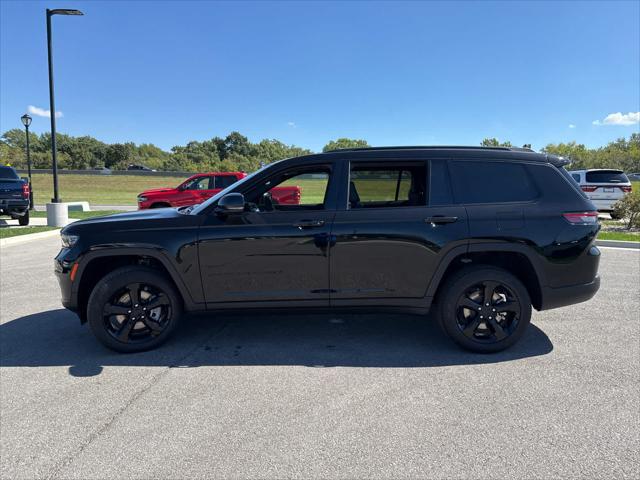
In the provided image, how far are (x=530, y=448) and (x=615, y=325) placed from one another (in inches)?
108

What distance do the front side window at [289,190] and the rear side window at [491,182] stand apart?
3.93 ft

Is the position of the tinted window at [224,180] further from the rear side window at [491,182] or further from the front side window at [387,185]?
the rear side window at [491,182]

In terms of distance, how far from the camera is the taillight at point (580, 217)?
3.60 metres

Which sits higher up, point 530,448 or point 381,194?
point 381,194

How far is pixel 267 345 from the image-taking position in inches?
152

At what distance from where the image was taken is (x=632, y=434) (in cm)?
248

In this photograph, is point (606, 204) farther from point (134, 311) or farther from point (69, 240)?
point (69, 240)

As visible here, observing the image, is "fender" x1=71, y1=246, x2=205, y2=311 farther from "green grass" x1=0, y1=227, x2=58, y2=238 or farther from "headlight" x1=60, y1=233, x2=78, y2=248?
"green grass" x1=0, y1=227, x2=58, y2=238

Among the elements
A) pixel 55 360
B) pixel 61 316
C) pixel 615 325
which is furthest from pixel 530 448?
pixel 61 316

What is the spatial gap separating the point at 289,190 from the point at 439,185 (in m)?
1.59

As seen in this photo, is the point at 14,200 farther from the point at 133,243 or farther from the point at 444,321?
the point at 444,321

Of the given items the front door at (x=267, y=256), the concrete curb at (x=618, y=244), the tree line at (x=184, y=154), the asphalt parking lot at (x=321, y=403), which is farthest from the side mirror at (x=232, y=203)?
the tree line at (x=184, y=154)

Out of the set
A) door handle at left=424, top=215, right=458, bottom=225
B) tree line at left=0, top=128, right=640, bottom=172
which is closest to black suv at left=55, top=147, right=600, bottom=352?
door handle at left=424, top=215, right=458, bottom=225

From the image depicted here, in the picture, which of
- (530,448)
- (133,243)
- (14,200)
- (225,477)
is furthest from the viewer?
(14,200)
